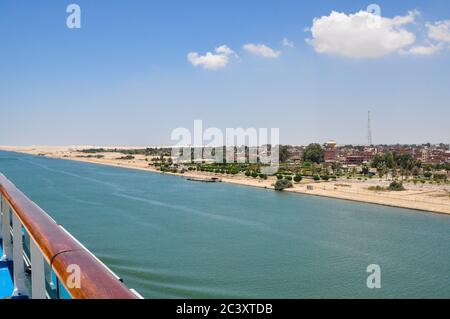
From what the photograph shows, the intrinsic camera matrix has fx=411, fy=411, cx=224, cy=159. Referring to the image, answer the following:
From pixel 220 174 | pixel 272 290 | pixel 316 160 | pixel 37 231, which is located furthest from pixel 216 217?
pixel 316 160

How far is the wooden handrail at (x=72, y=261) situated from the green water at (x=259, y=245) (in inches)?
147

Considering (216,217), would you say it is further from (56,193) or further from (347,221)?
(56,193)

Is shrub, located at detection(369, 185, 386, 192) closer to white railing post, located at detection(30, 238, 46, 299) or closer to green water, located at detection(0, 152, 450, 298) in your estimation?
green water, located at detection(0, 152, 450, 298)

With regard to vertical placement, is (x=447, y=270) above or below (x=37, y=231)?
below

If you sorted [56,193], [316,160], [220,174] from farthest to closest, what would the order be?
[316,160]
[220,174]
[56,193]

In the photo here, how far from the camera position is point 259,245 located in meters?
6.50

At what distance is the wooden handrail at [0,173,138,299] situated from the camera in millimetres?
429

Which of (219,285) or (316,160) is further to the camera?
(316,160)

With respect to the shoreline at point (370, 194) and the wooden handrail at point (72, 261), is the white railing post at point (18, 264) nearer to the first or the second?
the wooden handrail at point (72, 261)

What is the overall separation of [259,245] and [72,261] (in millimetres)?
6160

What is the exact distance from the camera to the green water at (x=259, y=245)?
185 inches

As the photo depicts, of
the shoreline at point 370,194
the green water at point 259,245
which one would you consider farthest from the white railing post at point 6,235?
the shoreline at point 370,194

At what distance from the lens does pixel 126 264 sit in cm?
529

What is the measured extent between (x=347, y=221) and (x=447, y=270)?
345 centimetres
